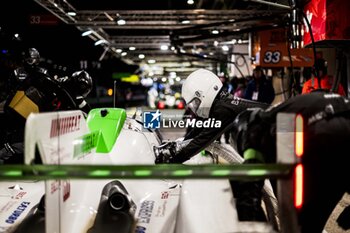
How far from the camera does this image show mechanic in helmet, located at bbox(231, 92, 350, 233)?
2.41m

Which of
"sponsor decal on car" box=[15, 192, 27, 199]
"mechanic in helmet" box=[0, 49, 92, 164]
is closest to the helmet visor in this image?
"mechanic in helmet" box=[0, 49, 92, 164]

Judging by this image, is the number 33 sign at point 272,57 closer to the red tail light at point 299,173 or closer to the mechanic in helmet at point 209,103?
the mechanic in helmet at point 209,103

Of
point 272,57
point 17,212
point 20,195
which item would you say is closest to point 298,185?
point 17,212

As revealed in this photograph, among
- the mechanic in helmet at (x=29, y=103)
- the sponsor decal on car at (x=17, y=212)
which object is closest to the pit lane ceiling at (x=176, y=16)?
the mechanic in helmet at (x=29, y=103)

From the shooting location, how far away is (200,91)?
4.58 metres

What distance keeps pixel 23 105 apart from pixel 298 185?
115 inches

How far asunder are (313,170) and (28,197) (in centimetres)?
233

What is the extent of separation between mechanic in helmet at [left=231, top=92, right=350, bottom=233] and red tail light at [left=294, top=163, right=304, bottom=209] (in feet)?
0.17

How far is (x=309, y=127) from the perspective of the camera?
98.9 inches

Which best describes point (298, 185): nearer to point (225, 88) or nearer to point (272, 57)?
point (225, 88)

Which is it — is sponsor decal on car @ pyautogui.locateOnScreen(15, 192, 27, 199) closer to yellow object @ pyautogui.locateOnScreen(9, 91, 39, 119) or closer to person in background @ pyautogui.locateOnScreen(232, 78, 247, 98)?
yellow object @ pyautogui.locateOnScreen(9, 91, 39, 119)

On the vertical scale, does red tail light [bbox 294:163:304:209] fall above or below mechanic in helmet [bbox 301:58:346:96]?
below

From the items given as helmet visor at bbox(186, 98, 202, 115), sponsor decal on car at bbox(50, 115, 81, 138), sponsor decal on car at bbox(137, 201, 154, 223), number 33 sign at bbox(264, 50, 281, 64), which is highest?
number 33 sign at bbox(264, 50, 281, 64)

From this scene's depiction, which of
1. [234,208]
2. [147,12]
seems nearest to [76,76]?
[234,208]
